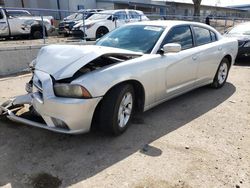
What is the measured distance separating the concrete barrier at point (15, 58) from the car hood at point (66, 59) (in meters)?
3.99

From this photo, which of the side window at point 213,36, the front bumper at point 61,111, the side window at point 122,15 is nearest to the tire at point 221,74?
the side window at point 213,36

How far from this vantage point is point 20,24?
13.9 meters

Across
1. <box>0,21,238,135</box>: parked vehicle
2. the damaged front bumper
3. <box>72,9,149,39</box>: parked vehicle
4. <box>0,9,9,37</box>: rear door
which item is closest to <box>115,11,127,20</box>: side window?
<box>72,9,149,39</box>: parked vehicle

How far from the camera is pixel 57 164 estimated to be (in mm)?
3219

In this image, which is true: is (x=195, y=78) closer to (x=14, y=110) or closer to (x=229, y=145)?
(x=229, y=145)

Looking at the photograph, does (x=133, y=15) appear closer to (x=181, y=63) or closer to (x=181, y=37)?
(x=181, y=37)

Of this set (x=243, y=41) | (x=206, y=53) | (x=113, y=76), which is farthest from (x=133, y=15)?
(x=113, y=76)

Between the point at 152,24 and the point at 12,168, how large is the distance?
10.5 ft

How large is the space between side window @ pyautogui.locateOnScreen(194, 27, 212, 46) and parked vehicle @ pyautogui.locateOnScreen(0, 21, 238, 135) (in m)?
0.05

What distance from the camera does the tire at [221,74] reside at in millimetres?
6118

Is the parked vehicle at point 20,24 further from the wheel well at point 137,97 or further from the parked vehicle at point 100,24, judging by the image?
the wheel well at point 137,97

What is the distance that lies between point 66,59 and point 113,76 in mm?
669

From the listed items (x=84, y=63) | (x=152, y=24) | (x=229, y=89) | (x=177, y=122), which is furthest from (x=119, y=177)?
(x=229, y=89)

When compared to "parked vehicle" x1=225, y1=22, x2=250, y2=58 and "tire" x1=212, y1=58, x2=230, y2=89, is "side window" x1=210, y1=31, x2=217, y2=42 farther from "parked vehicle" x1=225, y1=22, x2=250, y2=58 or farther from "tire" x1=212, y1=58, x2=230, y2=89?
"parked vehicle" x1=225, y1=22, x2=250, y2=58
